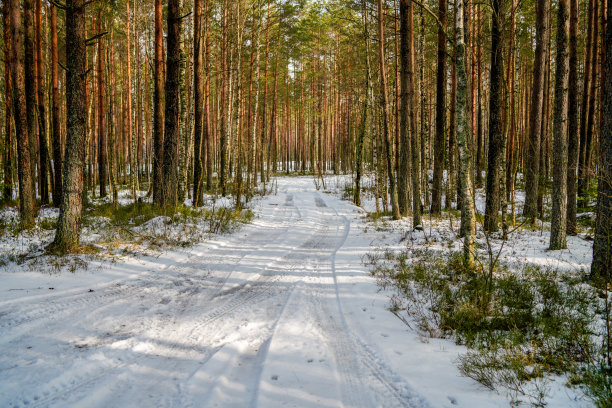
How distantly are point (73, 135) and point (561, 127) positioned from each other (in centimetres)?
1119

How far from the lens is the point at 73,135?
657 centimetres

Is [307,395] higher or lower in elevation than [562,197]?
lower

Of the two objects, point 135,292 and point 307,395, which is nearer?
point 307,395

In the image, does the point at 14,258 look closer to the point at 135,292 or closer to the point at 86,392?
the point at 135,292

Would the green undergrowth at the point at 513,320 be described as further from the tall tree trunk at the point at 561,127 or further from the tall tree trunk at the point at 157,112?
the tall tree trunk at the point at 157,112

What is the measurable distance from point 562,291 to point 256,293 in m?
5.00

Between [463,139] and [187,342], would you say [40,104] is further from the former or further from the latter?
[463,139]

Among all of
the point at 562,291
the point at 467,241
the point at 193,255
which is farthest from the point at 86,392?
the point at 562,291

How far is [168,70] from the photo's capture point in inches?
402

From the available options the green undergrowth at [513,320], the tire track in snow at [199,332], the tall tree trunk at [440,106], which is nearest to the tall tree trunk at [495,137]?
the tall tree trunk at [440,106]

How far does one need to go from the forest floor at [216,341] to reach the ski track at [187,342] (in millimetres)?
13

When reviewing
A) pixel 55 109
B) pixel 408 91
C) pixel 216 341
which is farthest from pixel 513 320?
pixel 55 109

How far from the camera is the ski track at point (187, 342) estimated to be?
2.70 meters

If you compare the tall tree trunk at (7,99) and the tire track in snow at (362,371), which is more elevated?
the tall tree trunk at (7,99)
